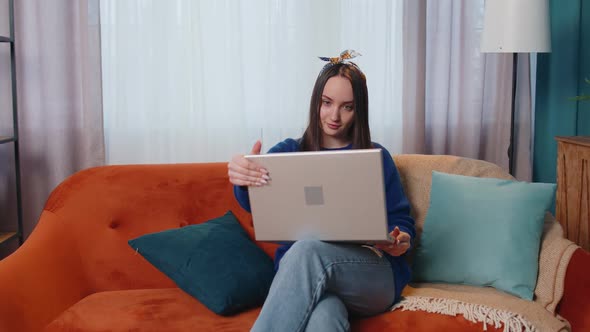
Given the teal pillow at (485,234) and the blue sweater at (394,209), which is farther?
the teal pillow at (485,234)

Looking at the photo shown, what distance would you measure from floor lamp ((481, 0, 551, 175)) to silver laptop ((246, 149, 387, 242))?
1.48m

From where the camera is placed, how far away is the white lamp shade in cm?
281

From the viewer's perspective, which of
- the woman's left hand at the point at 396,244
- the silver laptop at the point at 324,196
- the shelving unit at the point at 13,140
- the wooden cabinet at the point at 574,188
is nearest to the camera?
the silver laptop at the point at 324,196

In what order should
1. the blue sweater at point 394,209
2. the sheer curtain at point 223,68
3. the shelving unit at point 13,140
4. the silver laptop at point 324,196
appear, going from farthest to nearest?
the sheer curtain at point 223,68 < the shelving unit at point 13,140 < the blue sweater at point 394,209 < the silver laptop at point 324,196

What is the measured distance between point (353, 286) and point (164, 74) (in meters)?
1.66

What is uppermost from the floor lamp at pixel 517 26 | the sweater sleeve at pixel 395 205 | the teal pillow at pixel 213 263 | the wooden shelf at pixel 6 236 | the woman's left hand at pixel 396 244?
the floor lamp at pixel 517 26

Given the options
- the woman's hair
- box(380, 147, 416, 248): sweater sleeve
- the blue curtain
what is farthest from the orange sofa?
the blue curtain

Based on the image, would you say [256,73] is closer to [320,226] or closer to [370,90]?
[370,90]

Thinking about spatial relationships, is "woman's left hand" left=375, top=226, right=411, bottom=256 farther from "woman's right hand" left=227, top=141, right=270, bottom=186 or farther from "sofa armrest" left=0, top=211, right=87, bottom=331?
"sofa armrest" left=0, top=211, right=87, bottom=331

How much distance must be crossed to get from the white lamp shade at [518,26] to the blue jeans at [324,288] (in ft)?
4.48

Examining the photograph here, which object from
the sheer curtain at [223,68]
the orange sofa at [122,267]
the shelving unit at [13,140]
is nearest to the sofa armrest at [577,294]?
the orange sofa at [122,267]

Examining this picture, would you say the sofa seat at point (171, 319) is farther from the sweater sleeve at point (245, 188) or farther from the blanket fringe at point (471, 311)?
the sweater sleeve at point (245, 188)

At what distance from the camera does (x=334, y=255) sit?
1754mm

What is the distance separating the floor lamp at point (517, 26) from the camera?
2809 mm
